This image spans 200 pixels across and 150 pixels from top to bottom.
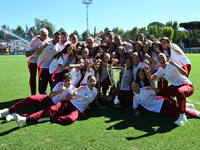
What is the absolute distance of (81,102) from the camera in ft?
13.3

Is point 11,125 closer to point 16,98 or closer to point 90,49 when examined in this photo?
point 16,98

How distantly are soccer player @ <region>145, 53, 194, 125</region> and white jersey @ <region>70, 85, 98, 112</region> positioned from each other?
145cm

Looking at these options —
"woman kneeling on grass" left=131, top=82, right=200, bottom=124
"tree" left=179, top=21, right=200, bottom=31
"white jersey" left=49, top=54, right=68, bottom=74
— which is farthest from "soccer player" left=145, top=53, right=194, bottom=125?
"tree" left=179, top=21, right=200, bottom=31

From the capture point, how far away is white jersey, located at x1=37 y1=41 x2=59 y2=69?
4930 millimetres

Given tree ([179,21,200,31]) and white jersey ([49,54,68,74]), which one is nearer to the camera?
white jersey ([49,54,68,74])

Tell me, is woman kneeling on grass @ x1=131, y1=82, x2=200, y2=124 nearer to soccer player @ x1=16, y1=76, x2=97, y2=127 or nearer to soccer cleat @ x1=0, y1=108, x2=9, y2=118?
soccer player @ x1=16, y1=76, x2=97, y2=127

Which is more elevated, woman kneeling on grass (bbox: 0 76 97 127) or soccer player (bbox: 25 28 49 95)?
soccer player (bbox: 25 28 49 95)

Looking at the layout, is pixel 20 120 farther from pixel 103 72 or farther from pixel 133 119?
pixel 103 72

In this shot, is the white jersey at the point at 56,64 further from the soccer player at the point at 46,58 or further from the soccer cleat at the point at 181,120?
the soccer cleat at the point at 181,120

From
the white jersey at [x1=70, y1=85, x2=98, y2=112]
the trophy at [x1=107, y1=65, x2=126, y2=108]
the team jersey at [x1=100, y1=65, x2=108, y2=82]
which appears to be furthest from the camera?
the team jersey at [x1=100, y1=65, x2=108, y2=82]

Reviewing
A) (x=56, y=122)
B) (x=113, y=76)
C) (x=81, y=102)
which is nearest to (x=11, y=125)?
(x=56, y=122)

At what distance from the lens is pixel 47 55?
4988 millimetres

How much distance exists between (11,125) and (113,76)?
8.75 ft

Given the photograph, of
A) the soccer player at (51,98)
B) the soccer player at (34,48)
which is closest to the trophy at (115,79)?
the soccer player at (51,98)
